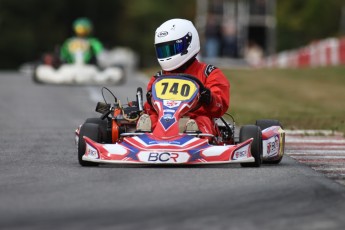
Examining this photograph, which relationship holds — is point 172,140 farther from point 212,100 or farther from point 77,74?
point 77,74

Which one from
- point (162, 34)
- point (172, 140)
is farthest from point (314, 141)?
point (172, 140)

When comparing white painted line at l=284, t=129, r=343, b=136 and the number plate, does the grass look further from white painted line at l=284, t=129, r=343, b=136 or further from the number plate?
the number plate

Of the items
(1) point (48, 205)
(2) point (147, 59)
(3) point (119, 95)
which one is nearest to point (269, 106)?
(3) point (119, 95)

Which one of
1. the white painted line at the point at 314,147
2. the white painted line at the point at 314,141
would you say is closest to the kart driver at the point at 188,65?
the white painted line at the point at 314,147

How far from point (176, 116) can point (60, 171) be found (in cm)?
125

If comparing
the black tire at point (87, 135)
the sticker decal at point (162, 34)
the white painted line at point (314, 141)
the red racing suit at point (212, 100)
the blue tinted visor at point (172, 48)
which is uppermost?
the sticker decal at point (162, 34)

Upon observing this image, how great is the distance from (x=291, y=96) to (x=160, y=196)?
16846 millimetres

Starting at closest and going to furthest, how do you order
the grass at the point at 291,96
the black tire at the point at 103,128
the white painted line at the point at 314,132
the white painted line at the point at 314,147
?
the black tire at the point at 103,128 → the white painted line at the point at 314,147 → the white painted line at the point at 314,132 → the grass at the point at 291,96

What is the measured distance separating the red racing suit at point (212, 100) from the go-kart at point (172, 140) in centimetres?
11

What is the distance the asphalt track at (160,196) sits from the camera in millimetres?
7590

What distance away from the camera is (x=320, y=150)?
13.3 m

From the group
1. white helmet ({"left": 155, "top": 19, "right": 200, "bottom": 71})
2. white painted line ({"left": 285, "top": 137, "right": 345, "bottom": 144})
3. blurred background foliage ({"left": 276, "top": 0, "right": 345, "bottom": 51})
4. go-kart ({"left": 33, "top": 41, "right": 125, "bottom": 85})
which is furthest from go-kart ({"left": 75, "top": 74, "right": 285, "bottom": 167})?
blurred background foliage ({"left": 276, "top": 0, "right": 345, "bottom": 51})

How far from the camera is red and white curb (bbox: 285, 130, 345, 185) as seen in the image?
1103 centimetres

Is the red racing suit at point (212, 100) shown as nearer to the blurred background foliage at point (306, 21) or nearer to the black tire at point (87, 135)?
the black tire at point (87, 135)
